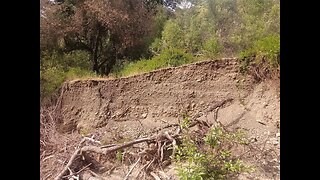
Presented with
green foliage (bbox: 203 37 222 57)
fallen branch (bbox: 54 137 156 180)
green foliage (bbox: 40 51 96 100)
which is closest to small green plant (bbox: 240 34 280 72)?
green foliage (bbox: 203 37 222 57)

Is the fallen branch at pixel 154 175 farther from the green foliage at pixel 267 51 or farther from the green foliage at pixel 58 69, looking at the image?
the green foliage at pixel 267 51

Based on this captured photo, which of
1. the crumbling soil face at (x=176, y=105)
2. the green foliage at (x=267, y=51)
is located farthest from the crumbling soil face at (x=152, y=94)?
the green foliage at (x=267, y=51)

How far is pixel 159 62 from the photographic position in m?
2.10

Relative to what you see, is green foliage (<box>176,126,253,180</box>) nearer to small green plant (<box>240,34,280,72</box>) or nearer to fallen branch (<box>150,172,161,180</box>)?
fallen branch (<box>150,172,161,180</box>)

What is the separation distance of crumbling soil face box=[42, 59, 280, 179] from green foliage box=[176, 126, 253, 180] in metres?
0.05

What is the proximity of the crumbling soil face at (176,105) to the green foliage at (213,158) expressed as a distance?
50mm

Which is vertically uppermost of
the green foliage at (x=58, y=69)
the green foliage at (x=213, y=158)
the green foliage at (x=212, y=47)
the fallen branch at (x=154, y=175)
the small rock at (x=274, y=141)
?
the green foliage at (x=212, y=47)

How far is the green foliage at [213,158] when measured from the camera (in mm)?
1940

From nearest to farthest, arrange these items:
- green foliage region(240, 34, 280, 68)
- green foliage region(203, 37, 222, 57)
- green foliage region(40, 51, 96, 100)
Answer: green foliage region(240, 34, 280, 68)
green foliage region(203, 37, 222, 57)
green foliage region(40, 51, 96, 100)

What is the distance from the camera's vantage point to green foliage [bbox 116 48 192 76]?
2052mm

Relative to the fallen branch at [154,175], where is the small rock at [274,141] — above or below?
above

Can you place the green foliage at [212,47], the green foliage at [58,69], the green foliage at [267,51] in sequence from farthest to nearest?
the green foliage at [58,69] < the green foliage at [212,47] < the green foliage at [267,51]
